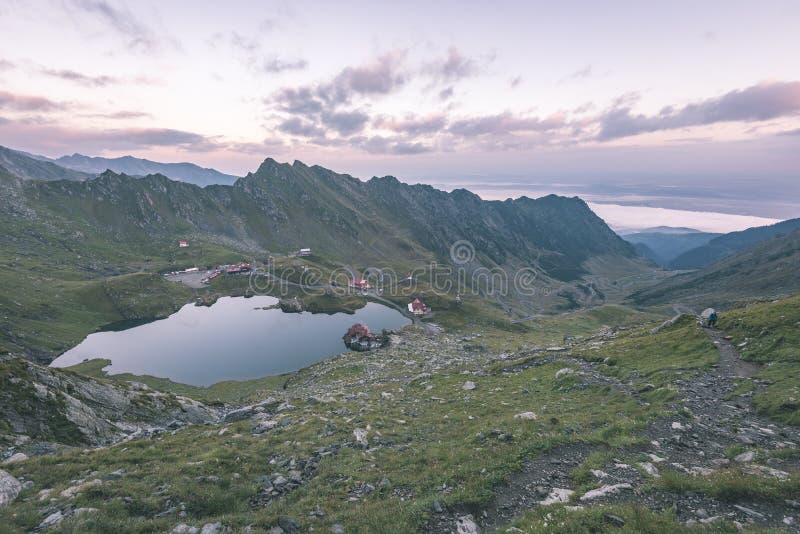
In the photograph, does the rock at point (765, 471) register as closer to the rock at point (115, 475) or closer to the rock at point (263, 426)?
the rock at point (263, 426)

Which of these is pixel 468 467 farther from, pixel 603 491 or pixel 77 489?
pixel 77 489

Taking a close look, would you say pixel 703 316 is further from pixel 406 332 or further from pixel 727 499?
pixel 406 332

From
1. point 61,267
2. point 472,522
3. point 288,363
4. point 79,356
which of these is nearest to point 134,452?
point 472,522

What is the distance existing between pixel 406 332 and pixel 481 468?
96.9m

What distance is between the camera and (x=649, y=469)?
1388 centimetres

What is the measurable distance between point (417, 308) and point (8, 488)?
150 m

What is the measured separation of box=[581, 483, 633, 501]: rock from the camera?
40.0ft

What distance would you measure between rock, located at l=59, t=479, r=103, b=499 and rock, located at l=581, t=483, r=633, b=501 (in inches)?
786

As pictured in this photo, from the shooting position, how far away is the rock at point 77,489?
13.9 metres

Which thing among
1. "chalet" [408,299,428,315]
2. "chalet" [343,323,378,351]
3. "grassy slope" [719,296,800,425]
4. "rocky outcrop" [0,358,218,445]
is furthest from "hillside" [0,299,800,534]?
"chalet" [408,299,428,315]

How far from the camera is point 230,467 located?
1750 centimetres

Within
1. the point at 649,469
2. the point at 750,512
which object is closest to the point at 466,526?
the point at 649,469

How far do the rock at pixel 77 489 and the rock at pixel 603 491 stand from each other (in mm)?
19959

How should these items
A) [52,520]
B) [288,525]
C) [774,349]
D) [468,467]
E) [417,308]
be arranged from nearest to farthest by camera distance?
1. [52,520]
2. [288,525]
3. [468,467]
4. [774,349]
5. [417,308]
